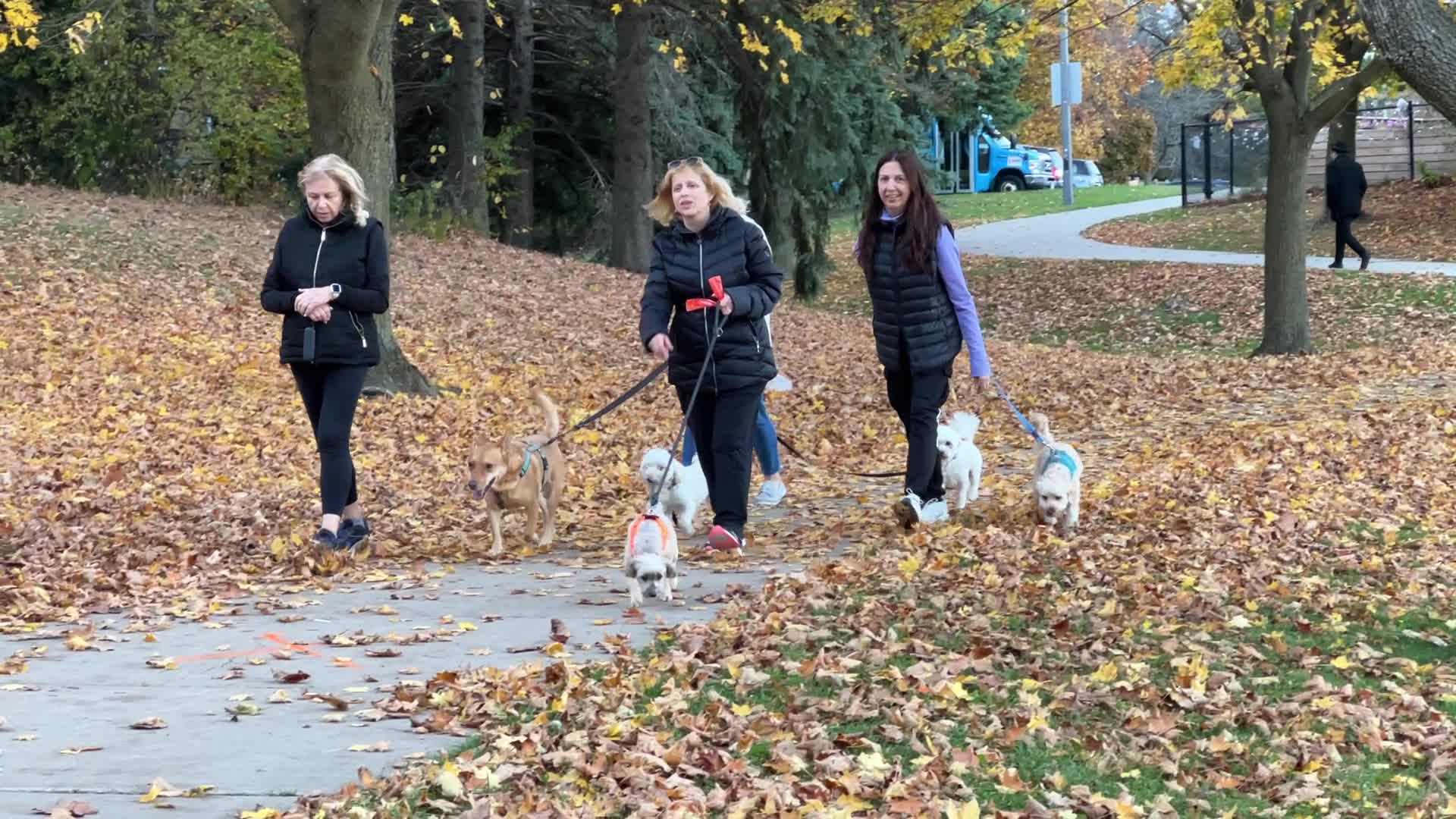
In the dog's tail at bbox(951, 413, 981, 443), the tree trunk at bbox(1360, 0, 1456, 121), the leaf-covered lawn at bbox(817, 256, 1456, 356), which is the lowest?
the leaf-covered lawn at bbox(817, 256, 1456, 356)

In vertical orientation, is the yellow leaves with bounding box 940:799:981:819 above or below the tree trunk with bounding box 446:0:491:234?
below

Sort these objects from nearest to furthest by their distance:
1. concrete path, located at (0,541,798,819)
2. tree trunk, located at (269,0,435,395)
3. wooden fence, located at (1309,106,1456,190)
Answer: concrete path, located at (0,541,798,819), tree trunk, located at (269,0,435,395), wooden fence, located at (1309,106,1456,190)

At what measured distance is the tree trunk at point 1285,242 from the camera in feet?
59.2

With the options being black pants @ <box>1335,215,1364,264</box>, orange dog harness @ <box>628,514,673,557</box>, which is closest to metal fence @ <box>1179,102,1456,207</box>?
black pants @ <box>1335,215,1364,264</box>

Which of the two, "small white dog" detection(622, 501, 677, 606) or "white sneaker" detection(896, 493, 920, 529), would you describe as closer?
"small white dog" detection(622, 501, 677, 606)

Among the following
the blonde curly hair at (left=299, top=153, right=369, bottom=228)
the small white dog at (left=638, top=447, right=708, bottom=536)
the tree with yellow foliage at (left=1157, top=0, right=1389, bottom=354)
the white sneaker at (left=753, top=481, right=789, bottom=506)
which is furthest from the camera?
the tree with yellow foliage at (left=1157, top=0, right=1389, bottom=354)

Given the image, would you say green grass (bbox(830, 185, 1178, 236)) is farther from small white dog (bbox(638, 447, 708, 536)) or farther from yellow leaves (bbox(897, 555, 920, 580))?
yellow leaves (bbox(897, 555, 920, 580))

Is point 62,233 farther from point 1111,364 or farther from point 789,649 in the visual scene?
point 789,649

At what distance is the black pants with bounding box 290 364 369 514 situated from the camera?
8.13 m

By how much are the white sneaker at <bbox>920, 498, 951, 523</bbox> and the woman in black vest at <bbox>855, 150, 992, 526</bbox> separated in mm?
387

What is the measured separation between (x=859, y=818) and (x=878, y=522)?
5.08m

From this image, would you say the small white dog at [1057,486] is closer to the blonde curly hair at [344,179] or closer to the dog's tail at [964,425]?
the dog's tail at [964,425]

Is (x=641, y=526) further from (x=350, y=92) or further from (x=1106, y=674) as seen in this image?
(x=350, y=92)

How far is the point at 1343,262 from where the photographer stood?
26141 millimetres
